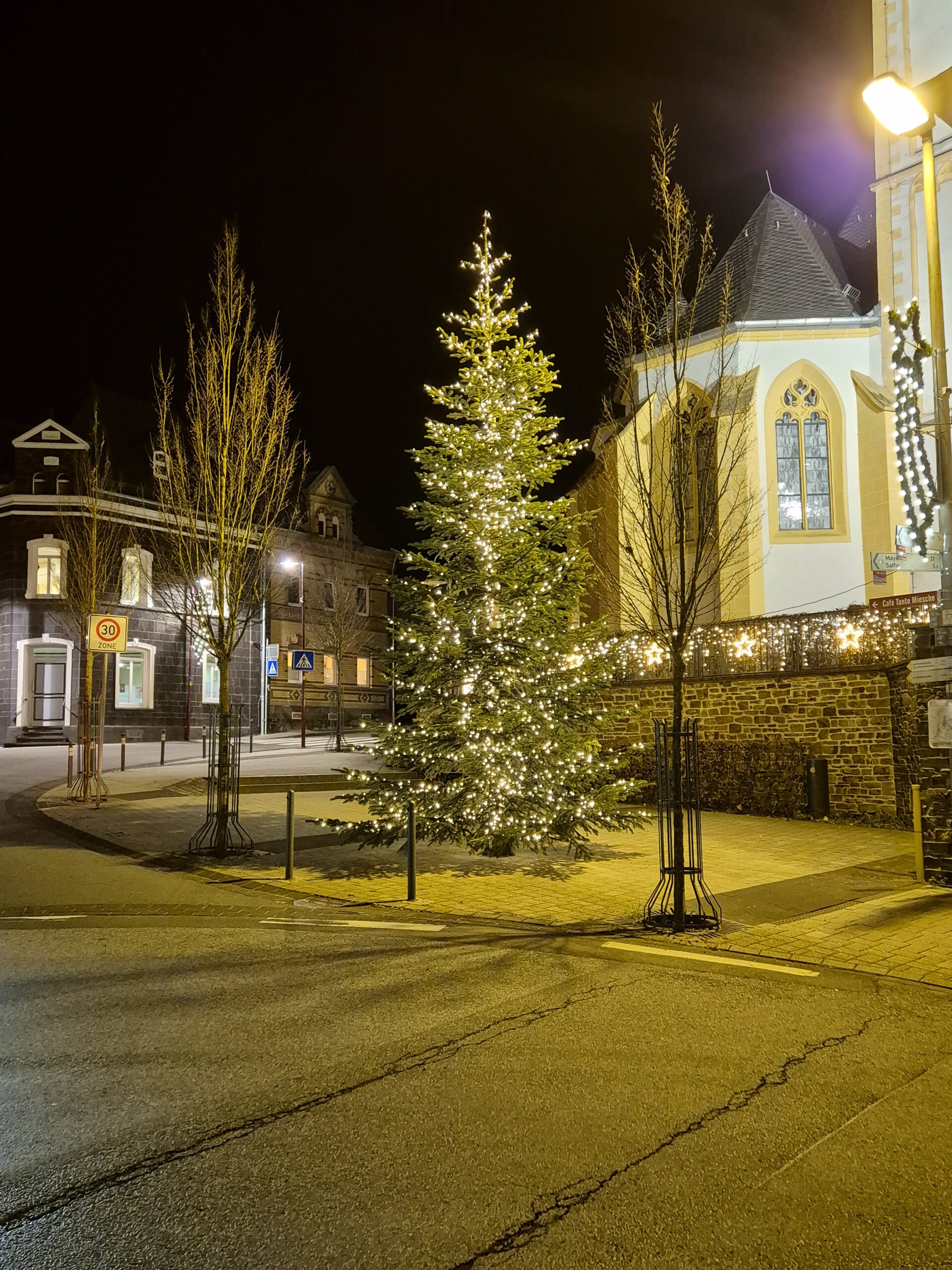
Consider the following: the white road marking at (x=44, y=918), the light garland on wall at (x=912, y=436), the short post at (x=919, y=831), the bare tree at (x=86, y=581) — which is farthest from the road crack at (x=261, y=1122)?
the bare tree at (x=86, y=581)

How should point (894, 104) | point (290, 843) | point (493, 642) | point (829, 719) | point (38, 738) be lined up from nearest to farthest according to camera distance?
point (894, 104) → point (290, 843) → point (493, 642) → point (829, 719) → point (38, 738)

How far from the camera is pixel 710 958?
7.28 m

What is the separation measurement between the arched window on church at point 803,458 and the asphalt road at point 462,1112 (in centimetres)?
1915

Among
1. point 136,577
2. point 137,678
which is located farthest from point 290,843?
point 137,678

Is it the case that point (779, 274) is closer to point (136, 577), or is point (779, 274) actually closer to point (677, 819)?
point (677, 819)

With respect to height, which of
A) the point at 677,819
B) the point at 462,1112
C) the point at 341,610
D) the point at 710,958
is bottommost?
the point at 710,958

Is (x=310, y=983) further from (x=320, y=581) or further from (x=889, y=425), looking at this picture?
(x=320, y=581)

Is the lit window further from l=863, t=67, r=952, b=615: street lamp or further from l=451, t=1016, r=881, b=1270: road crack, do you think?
l=451, t=1016, r=881, b=1270: road crack

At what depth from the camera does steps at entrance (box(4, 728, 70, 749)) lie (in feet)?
117

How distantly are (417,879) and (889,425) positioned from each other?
1797cm

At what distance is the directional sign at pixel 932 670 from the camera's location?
9648mm

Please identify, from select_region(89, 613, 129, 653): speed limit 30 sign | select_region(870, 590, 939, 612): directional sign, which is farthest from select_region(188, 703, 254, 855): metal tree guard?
select_region(870, 590, 939, 612): directional sign

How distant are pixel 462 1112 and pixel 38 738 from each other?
1404 inches

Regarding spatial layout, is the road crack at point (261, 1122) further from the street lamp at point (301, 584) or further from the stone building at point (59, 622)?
the street lamp at point (301, 584)
